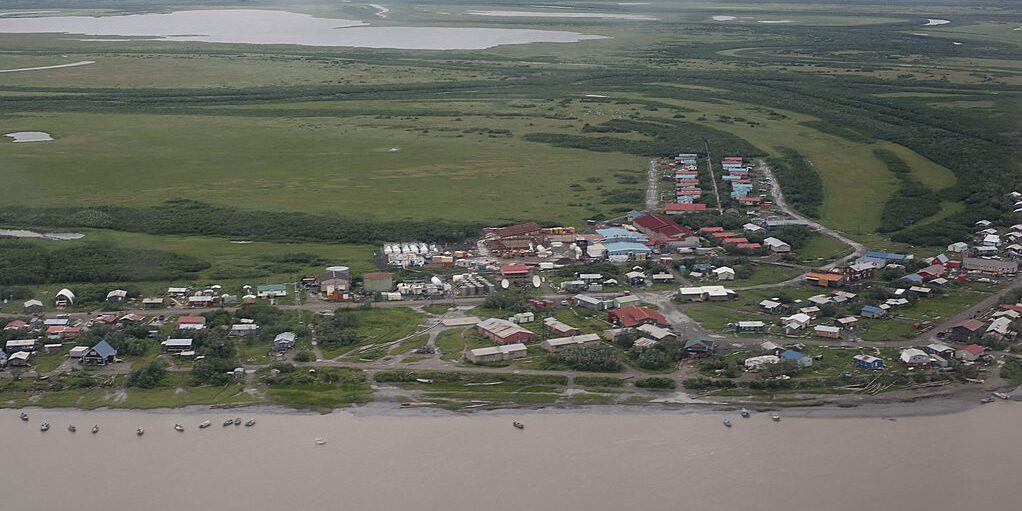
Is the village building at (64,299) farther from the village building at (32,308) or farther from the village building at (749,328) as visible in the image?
the village building at (749,328)

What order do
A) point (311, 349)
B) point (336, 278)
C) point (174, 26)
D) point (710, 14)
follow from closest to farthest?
1. point (311, 349)
2. point (336, 278)
3. point (174, 26)
4. point (710, 14)

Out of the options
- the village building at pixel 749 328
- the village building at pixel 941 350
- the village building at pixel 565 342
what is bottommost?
the village building at pixel 565 342

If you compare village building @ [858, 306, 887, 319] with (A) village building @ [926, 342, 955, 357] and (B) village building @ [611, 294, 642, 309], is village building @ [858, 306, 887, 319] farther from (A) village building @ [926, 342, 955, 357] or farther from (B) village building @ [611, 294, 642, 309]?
(B) village building @ [611, 294, 642, 309]

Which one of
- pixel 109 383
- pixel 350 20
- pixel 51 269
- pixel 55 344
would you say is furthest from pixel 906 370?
pixel 350 20

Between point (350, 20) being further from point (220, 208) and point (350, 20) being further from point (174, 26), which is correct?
point (220, 208)

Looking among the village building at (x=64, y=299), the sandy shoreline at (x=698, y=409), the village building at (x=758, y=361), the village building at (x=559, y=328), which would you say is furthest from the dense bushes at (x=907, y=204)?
the village building at (x=64, y=299)

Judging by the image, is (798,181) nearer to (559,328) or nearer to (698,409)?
(559,328)
